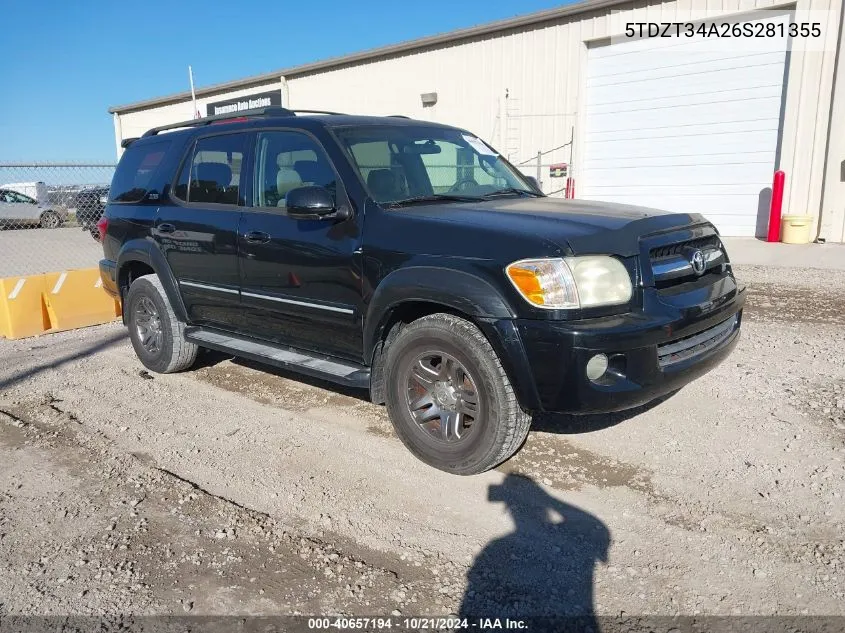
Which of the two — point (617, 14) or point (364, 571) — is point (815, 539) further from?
point (617, 14)

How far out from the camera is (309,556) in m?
2.90

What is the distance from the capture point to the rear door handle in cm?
432

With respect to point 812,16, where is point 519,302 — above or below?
below

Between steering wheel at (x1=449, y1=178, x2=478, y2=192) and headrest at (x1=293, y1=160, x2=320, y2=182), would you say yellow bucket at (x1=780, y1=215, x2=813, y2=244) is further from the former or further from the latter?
headrest at (x1=293, y1=160, x2=320, y2=182)

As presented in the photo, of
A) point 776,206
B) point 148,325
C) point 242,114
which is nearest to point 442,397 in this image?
point 242,114

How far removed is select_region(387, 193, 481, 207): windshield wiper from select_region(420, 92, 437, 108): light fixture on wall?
45.0 feet

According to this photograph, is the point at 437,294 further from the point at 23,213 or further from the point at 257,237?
the point at 23,213

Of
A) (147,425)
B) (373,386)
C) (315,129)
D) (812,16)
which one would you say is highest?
(812,16)

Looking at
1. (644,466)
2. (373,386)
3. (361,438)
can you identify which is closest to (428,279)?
(373,386)

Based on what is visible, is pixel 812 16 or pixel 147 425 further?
pixel 812 16

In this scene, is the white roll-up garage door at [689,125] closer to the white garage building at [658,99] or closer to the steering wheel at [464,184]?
the white garage building at [658,99]

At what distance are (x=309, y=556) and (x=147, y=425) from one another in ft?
7.06

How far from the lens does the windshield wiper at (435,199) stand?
393cm

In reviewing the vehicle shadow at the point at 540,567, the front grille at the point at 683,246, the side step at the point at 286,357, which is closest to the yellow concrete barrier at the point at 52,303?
the side step at the point at 286,357
